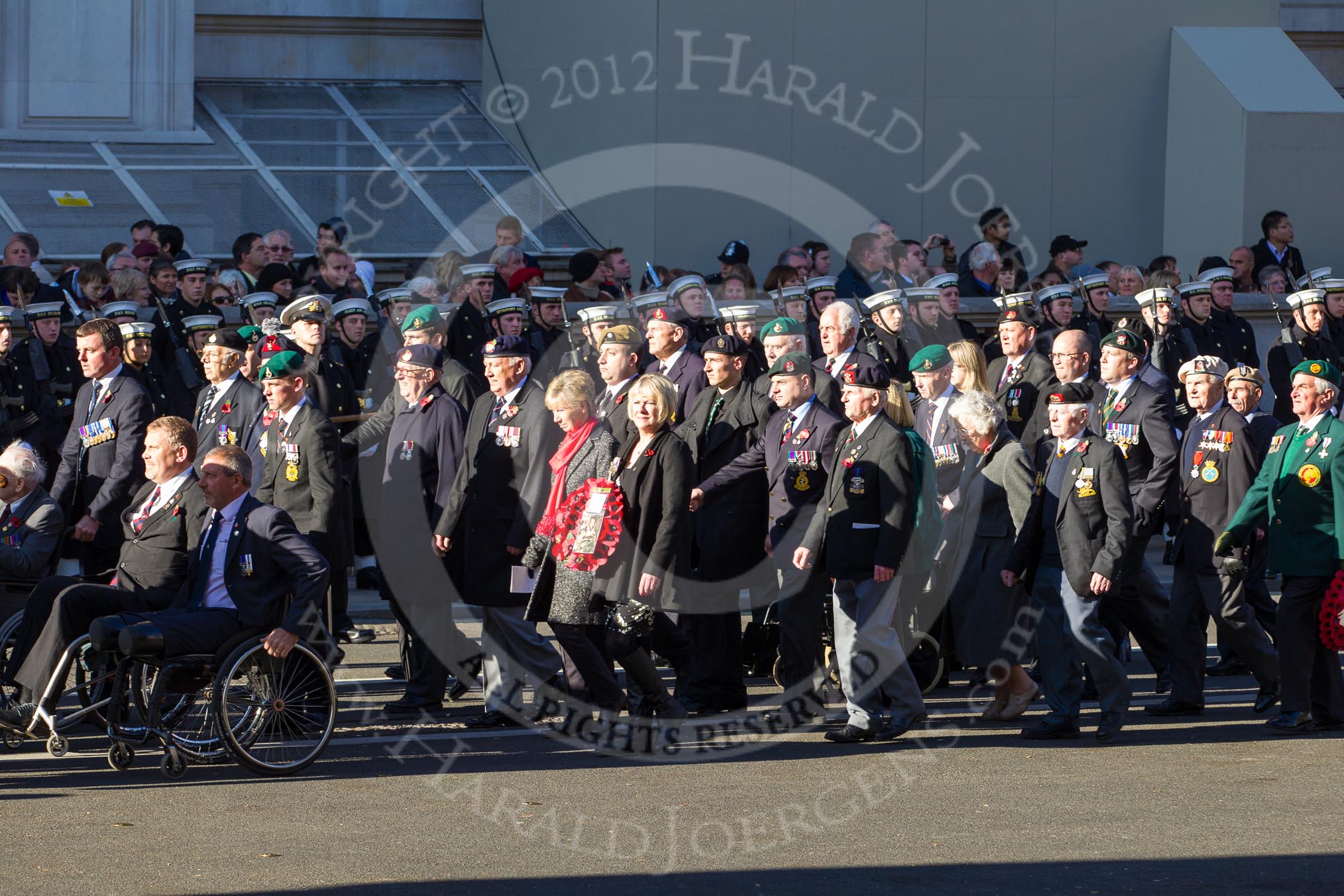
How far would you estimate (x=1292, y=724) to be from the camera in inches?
364

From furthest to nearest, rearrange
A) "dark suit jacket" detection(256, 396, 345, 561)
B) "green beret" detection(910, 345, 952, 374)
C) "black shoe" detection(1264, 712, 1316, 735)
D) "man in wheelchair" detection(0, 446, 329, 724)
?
"green beret" detection(910, 345, 952, 374) → "dark suit jacket" detection(256, 396, 345, 561) → "black shoe" detection(1264, 712, 1316, 735) → "man in wheelchair" detection(0, 446, 329, 724)

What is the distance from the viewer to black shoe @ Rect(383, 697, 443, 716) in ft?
32.2

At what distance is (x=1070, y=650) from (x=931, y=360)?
2.08 metres

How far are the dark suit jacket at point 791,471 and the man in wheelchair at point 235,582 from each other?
2.39m

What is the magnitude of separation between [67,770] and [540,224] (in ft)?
43.2

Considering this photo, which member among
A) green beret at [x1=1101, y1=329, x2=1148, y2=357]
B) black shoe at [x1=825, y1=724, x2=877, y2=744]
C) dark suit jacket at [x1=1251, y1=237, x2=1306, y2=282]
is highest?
dark suit jacket at [x1=1251, y1=237, x2=1306, y2=282]

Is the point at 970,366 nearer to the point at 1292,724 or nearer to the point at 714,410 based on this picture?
the point at 714,410

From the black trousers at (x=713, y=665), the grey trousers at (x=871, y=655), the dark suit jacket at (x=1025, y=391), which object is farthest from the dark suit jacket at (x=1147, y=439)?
the black trousers at (x=713, y=665)

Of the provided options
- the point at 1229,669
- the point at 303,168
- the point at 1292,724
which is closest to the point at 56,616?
the point at 1292,724

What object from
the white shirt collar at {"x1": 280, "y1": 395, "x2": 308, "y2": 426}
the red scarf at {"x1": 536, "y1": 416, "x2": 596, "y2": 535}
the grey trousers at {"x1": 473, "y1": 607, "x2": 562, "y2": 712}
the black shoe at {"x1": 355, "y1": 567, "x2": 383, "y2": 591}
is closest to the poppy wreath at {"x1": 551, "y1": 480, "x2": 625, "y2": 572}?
the red scarf at {"x1": 536, "y1": 416, "x2": 596, "y2": 535}

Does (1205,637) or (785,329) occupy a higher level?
(785,329)

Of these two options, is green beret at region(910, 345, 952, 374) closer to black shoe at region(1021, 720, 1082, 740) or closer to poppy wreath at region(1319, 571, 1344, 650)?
black shoe at region(1021, 720, 1082, 740)

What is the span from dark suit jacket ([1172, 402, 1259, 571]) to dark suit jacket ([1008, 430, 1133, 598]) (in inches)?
46.5

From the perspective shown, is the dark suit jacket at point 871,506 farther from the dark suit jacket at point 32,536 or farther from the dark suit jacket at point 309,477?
the dark suit jacket at point 32,536
